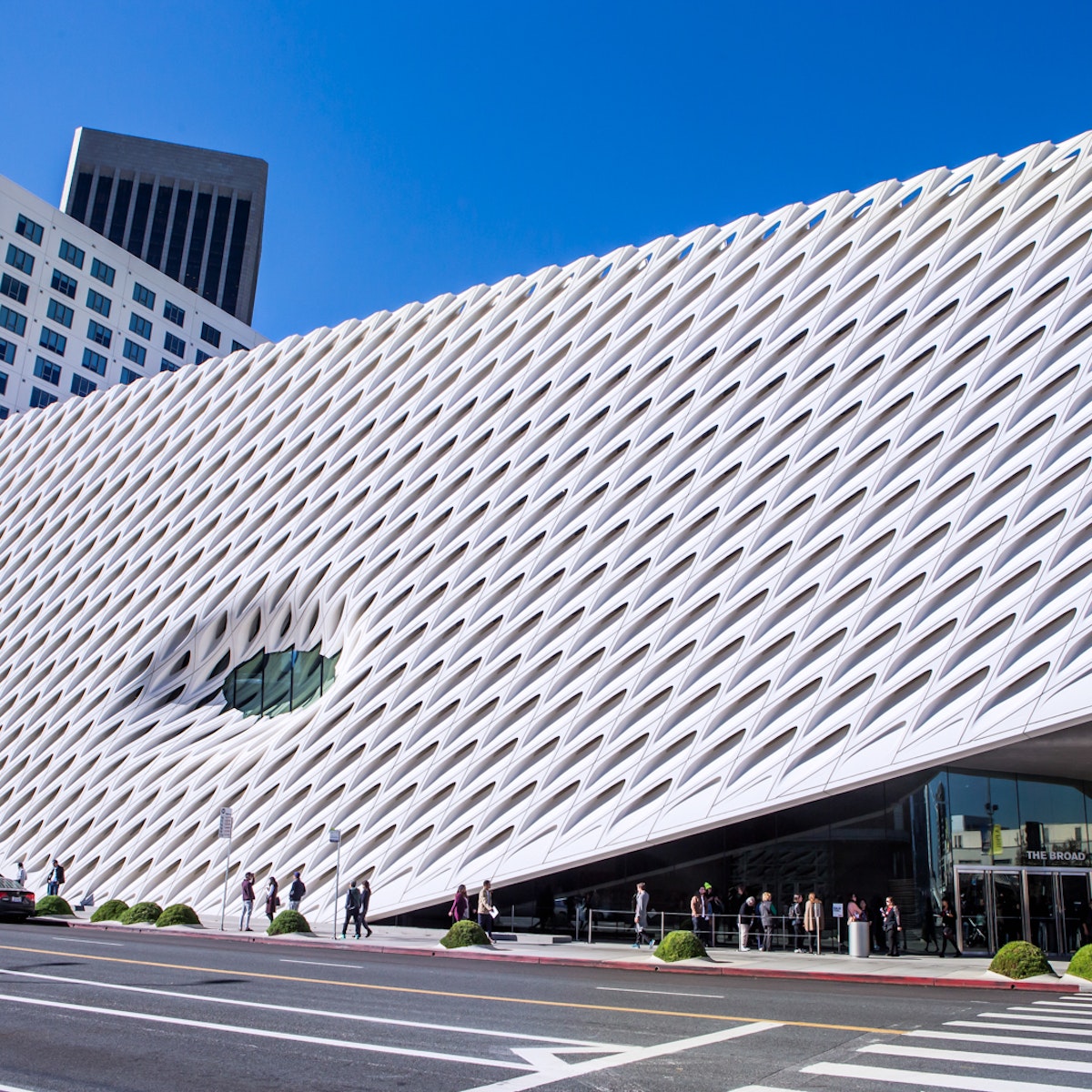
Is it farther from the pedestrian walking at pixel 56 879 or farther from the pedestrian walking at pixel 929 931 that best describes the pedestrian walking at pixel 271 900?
the pedestrian walking at pixel 929 931

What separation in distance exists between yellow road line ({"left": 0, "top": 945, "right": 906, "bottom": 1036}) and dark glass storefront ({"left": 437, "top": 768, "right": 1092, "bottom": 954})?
12753mm

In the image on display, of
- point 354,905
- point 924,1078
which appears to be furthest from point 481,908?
point 924,1078

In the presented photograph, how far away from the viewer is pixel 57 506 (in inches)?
1809

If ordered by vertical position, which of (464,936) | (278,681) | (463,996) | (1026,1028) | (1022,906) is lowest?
(464,936)

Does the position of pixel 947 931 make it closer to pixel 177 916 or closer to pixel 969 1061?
pixel 969 1061

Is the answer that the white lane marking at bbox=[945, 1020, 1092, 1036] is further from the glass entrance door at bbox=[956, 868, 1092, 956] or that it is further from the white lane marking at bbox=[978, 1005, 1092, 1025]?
the glass entrance door at bbox=[956, 868, 1092, 956]

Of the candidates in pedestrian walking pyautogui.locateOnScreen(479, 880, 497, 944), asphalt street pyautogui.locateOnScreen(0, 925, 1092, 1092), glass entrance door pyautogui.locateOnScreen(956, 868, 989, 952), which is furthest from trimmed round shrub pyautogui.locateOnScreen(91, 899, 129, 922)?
glass entrance door pyautogui.locateOnScreen(956, 868, 989, 952)

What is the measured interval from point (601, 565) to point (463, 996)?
1745 centimetres

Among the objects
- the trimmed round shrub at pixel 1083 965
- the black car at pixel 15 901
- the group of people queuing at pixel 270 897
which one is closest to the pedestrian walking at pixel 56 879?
the black car at pixel 15 901

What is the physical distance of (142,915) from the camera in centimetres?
2798

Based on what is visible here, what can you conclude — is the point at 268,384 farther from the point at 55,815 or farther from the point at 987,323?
the point at 987,323

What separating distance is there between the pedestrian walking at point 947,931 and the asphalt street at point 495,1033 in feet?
28.8

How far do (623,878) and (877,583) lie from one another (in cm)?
1022

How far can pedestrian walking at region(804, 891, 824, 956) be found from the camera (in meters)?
23.6
